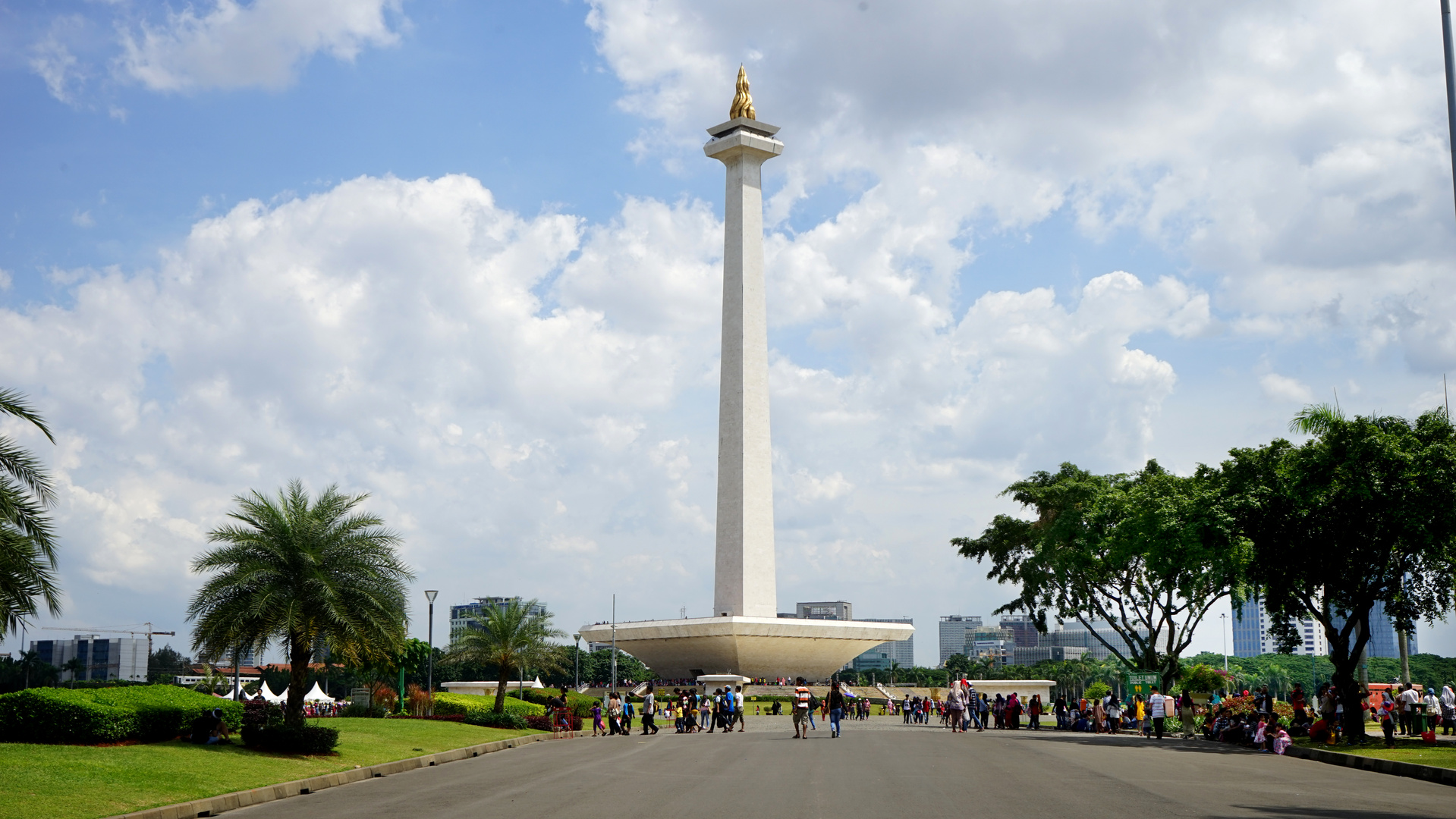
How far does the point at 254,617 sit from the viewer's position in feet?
81.2

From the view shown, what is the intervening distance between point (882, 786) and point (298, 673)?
Result: 536 inches

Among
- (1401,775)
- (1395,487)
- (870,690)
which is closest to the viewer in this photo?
(1401,775)

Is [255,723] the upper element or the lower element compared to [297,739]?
upper

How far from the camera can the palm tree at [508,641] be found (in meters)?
44.5

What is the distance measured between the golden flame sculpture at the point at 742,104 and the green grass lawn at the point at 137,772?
52883 millimetres

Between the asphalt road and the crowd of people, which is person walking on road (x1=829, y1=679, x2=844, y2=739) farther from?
the asphalt road

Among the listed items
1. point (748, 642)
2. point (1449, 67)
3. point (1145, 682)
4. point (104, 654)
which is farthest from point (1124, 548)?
point (104, 654)

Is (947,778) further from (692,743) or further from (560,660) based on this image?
(560,660)

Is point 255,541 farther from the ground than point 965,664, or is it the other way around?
point 255,541

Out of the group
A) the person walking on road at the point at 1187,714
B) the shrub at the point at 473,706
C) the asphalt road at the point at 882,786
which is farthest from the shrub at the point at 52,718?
the person walking on road at the point at 1187,714

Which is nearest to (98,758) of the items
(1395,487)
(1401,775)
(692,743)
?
(692,743)

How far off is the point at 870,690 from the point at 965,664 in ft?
257

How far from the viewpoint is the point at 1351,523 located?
97.0 ft

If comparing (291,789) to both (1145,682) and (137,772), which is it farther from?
(1145,682)
